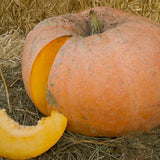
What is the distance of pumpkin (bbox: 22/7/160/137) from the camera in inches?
53.0

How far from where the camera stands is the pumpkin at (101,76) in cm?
135

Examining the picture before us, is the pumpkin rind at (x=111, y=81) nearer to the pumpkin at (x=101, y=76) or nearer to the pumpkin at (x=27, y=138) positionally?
the pumpkin at (x=101, y=76)

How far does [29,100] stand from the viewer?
6.26 ft

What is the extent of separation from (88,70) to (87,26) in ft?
1.48

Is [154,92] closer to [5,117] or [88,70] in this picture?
[88,70]

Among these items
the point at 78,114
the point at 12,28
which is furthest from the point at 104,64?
the point at 12,28

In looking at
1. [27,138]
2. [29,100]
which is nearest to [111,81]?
[27,138]

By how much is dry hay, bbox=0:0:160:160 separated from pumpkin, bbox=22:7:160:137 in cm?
8

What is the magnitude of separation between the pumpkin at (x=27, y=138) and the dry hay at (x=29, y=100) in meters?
0.12

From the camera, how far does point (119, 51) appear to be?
1353 mm

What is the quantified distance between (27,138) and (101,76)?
1.67ft

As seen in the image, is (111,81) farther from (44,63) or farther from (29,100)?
(29,100)

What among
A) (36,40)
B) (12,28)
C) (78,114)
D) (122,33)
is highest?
(122,33)

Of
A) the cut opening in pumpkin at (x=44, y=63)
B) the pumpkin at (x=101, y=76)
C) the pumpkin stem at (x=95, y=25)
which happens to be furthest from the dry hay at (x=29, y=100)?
the pumpkin stem at (x=95, y=25)
